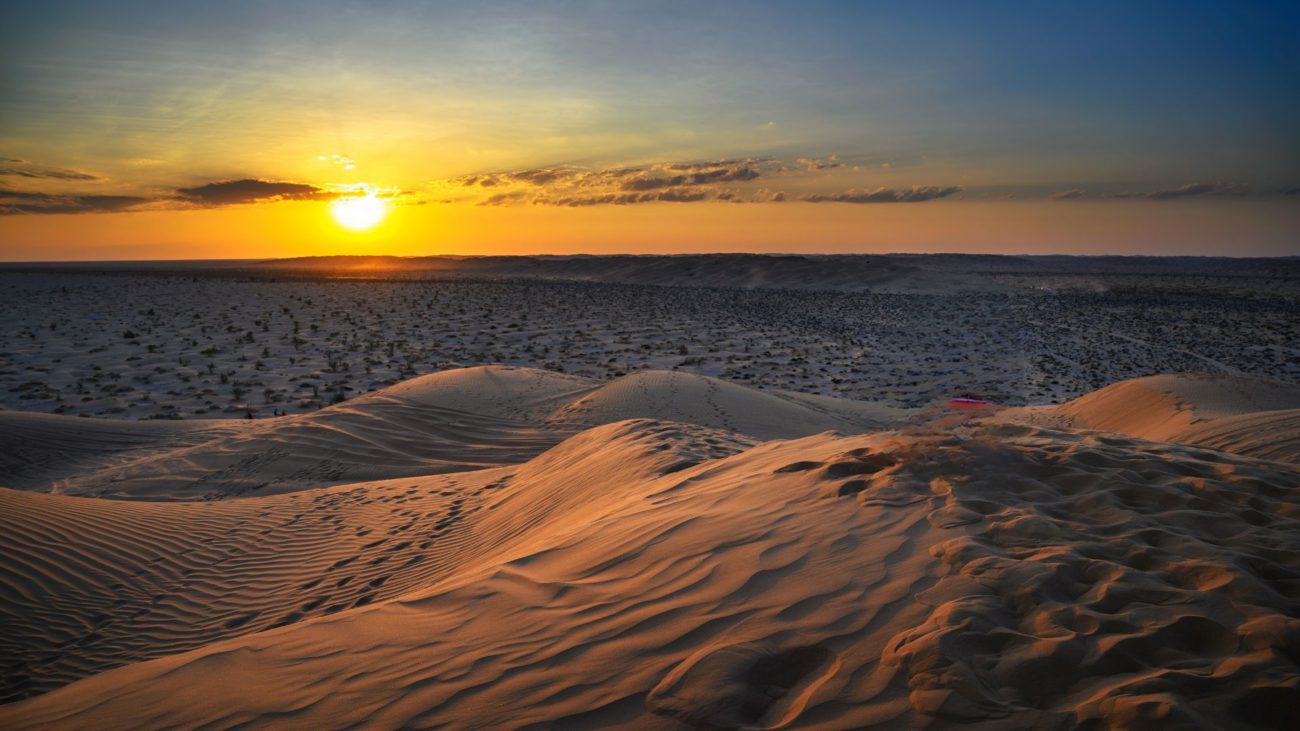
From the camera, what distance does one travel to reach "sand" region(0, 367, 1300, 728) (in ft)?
7.66

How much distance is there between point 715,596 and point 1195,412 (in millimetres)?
9991

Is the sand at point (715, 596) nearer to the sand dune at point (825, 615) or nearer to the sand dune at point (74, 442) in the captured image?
the sand dune at point (825, 615)

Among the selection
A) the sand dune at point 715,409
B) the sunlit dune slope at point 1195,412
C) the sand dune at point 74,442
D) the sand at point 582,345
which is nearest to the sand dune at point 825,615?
the sunlit dune slope at point 1195,412

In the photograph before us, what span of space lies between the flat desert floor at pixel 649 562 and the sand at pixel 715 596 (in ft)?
0.06

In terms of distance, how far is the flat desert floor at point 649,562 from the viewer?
94.0 inches

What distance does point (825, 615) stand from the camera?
276 centimetres

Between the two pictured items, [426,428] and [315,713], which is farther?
[426,428]

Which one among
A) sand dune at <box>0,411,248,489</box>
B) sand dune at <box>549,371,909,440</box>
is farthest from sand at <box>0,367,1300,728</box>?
sand dune at <box>549,371,909,440</box>

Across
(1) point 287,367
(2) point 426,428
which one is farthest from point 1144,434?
(1) point 287,367

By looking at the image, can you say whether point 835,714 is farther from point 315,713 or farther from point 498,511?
point 498,511

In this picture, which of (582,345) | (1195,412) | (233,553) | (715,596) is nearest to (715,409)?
(1195,412)

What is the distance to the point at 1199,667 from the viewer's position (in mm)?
2293

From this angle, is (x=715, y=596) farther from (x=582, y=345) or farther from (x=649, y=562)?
(x=582, y=345)

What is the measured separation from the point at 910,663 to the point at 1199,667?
37.3 inches
